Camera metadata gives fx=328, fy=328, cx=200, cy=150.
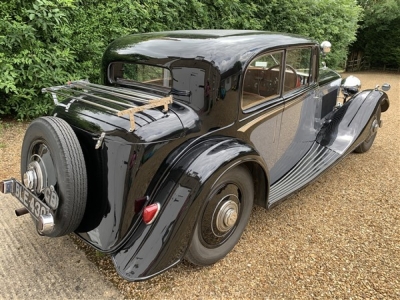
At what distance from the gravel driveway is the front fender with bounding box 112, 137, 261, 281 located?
12.5 inches

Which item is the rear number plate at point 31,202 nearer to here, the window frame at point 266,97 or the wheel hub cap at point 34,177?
the wheel hub cap at point 34,177

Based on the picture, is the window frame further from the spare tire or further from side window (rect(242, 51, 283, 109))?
the spare tire

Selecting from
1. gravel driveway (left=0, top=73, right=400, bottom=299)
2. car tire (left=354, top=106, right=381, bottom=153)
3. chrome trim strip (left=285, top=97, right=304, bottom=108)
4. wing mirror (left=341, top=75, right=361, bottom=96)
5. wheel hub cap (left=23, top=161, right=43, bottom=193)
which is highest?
chrome trim strip (left=285, top=97, right=304, bottom=108)

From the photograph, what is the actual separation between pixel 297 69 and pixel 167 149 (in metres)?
1.86

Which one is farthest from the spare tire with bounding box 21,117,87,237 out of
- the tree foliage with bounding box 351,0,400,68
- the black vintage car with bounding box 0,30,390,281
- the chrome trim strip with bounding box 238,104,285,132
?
the tree foliage with bounding box 351,0,400,68

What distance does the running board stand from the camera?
9.57 ft

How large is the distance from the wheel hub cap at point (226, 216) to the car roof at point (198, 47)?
985 mm

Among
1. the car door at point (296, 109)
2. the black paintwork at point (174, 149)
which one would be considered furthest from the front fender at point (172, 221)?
the car door at point (296, 109)

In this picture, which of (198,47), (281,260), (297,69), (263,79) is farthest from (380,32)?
(281,260)

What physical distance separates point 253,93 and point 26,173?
1896 mm

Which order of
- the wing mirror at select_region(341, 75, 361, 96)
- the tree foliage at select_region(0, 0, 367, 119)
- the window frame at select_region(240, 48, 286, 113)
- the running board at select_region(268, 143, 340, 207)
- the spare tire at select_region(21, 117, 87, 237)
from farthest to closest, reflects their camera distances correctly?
the wing mirror at select_region(341, 75, 361, 96), the tree foliage at select_region(0, 0, 367, 119), the running board at select_region(268, 143, 340, 207), the window frame at select_region(240, 48, 286, 113), the spare tire at select_region(21, 117, 87, 237)

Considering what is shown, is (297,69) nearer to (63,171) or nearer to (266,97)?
(266,97)

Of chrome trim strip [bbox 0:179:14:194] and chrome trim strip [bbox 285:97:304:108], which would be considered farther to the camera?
chrome trim strip [bbox 285:97:304:108]

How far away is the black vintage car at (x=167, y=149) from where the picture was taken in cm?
203
